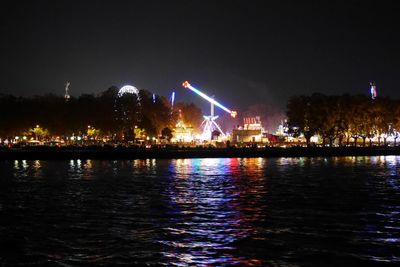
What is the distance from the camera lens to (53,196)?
30578 mm

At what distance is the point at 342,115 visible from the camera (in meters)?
96.0

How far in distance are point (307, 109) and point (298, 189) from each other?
66272mm

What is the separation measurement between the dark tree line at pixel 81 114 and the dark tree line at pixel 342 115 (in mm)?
31412

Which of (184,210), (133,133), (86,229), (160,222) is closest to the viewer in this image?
(86,229)

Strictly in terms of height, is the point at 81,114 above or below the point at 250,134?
above

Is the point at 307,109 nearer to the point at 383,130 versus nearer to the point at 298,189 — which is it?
the point at 383,130

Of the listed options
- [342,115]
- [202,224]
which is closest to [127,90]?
[342,115]

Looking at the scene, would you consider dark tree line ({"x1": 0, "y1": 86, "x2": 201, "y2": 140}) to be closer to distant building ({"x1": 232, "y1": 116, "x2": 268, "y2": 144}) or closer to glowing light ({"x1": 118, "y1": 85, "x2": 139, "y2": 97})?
glowing light ({"x1": 118, "y1": 85, "x2": 139, "y2": 97})

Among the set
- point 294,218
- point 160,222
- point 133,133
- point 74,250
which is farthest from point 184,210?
point 133,133

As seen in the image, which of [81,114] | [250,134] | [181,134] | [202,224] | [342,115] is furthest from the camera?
[181,134]

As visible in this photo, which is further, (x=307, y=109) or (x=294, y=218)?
(x=307, y=109)

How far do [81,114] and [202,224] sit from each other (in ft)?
290

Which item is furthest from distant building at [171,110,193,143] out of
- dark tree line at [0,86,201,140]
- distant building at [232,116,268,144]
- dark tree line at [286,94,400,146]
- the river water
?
the river water

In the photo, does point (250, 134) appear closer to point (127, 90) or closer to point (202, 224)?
point (127, 90)
